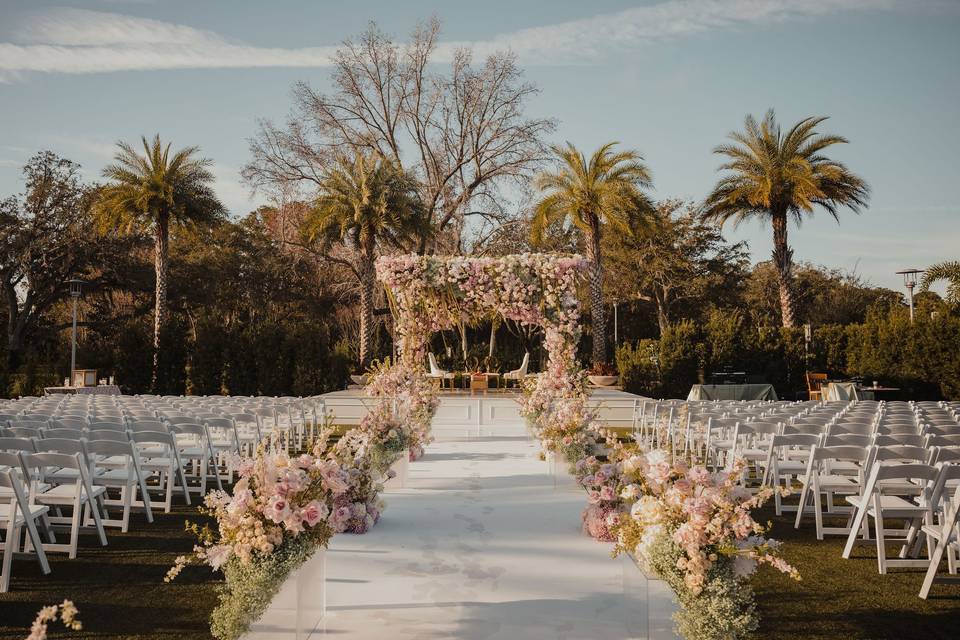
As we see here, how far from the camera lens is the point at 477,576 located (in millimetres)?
5227

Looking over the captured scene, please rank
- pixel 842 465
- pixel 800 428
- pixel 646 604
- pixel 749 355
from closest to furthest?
1. pixel 646 604
2. pixel 842 465
3. pixel 800 428
4. pixel 749 355

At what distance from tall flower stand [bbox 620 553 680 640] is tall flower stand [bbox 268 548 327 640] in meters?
1.81

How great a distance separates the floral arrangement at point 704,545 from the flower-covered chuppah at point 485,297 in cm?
809

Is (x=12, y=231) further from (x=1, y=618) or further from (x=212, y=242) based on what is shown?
(x=1, y=618)

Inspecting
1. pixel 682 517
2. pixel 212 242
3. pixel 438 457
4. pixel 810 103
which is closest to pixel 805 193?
pixel 810 103

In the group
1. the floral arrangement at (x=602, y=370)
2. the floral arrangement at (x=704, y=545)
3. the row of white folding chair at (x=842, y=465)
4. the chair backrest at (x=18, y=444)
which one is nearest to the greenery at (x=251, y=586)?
the floral arrangement at (x=704, y=545)

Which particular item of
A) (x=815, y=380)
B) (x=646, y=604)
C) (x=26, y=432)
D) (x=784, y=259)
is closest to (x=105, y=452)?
(x=26, y=432)

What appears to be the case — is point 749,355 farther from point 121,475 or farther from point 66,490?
point 66,490

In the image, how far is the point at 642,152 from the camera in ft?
86.1

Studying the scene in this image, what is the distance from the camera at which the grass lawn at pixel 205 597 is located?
416 cm

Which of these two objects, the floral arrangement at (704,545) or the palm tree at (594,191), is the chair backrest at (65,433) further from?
the palm tree at (594,191)

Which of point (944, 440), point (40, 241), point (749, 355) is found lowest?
point (944, 440)

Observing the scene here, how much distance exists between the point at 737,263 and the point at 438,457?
Result: 33609 millimetres

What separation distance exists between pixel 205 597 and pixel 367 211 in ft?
75.0
